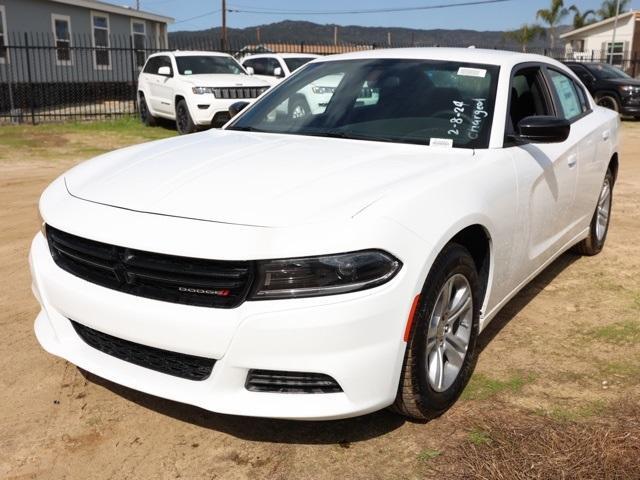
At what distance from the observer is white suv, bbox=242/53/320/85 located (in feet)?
52.2

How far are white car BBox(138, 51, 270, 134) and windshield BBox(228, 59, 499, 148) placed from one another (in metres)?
9.25

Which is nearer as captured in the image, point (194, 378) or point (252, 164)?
point (194, 378)

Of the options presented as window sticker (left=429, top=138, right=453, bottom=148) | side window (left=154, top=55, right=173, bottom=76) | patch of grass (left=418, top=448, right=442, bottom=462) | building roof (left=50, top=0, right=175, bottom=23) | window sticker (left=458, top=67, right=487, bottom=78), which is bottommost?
patch of grass (left=418, top=448, right=442, bottom=462)

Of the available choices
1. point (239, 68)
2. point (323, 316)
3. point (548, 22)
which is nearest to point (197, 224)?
point (323, 316)

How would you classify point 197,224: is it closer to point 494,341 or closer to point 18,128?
point 494,341

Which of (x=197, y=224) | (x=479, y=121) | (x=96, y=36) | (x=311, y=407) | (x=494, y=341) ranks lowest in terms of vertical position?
(x=494, y=341)

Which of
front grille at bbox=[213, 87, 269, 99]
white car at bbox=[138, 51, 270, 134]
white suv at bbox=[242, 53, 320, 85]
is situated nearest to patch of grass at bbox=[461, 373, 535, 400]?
white car at bbox=[138, 51, 270, 134]

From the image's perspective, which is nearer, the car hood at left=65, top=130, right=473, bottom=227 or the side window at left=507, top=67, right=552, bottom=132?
the car hood at left=65, top=130, right=473, bottom=227

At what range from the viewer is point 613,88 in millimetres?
18578

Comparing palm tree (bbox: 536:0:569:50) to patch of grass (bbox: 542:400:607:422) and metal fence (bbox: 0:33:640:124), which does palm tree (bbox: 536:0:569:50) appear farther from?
patch of grass (bbox: 542:400:607:422)

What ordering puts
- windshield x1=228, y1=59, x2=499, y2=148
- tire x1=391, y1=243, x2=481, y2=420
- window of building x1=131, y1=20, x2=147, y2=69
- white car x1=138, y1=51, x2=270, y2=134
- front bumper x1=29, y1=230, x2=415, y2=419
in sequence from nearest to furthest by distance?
front bumper x1=29, y1=230, x2=415, y2=419 < tire x1=391, y1=243, x2=481, y2=420 < windshield x1=228, y1=59, x2=499, y2=148 < white car x1=138, y1=51, x2=270, y2=134 < window of building x1=131, y1=20, x2=147, y2=69

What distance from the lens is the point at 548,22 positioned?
5481 centimetres

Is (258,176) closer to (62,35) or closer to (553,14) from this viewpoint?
(62,35)

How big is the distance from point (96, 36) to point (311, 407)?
24.4 meters
